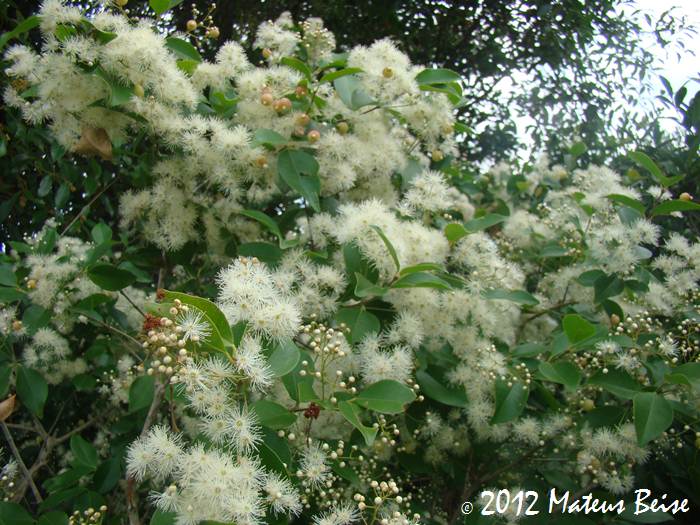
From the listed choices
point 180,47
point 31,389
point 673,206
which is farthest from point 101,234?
point 673,206

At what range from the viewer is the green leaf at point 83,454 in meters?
1.77

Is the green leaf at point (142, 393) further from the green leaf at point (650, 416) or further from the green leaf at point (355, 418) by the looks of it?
the green leaf at point (650, 416)

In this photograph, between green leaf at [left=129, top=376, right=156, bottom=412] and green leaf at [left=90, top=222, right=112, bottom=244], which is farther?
green leaf at [left=90, top=222, right=112, bottom=244]

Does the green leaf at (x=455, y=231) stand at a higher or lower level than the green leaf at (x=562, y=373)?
higher

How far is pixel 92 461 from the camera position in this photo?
1799 millimetres

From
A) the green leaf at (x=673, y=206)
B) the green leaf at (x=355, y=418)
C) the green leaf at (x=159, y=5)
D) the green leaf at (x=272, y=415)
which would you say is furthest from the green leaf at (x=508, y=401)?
the green leaf at (x=159, y=5)

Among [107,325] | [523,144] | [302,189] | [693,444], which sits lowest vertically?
[107,325]

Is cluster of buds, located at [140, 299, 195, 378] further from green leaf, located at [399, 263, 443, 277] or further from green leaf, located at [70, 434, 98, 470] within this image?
green leaf, located at [70, 434, 98, 470]

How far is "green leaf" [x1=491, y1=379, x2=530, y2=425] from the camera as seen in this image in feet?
5.25

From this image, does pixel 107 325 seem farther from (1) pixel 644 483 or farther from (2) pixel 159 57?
(1) pixel 644 483

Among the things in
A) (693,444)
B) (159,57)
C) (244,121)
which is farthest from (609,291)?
(159,57)

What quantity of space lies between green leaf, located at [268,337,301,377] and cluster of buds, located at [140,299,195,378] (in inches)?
6.4

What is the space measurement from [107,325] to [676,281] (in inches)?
71.9

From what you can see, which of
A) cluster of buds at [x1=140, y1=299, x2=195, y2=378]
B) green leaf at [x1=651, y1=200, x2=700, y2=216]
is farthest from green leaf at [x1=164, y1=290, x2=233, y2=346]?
green leaf at [x1=651, y1=200, x2=700, y2=216]
